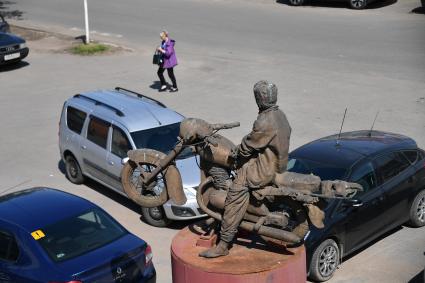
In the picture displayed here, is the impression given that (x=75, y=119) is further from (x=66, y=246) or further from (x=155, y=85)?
(x=155, y=85)

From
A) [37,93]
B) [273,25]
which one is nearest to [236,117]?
[37,93]

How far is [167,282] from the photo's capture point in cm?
1121

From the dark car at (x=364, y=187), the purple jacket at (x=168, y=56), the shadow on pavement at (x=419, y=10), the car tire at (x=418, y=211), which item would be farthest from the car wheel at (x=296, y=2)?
the car tire at (x=418, y=211)

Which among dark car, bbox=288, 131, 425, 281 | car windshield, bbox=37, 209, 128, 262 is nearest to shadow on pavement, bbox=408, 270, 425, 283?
dark car, bbox=288, 131, 425, 281

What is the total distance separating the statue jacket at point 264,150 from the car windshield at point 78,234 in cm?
280

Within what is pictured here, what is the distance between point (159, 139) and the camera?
13781 millimetres

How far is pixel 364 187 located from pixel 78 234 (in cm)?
441

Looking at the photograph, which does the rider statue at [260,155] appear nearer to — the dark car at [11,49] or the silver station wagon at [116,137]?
the silver station wagon at [116,137]

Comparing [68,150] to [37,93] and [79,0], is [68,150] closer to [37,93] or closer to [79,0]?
[37,93]

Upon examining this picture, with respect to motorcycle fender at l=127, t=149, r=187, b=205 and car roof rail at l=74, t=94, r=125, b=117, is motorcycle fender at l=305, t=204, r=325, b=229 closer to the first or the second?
motorcycle fender at l=127, t=149, r=187, b=205

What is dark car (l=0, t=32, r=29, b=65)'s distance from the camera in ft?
77.8

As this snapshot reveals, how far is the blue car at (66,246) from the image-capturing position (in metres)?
9.35

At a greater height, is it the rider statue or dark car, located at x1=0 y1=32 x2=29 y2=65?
the rider statue

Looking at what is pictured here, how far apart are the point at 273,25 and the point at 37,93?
957cm
